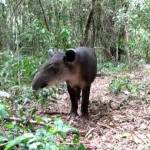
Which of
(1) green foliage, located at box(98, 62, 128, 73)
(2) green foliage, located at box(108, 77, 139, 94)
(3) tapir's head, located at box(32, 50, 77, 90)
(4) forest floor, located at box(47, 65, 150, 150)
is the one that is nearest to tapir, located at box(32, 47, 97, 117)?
(3) tapir's head, located at box(32, 50, 77, 90)

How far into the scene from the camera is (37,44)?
11.0m

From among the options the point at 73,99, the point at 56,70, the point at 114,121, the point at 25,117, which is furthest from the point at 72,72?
the point at 25,117

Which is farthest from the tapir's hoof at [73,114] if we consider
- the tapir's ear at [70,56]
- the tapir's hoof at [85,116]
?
the tapir's ear at [70,56]

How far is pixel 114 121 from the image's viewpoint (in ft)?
18.4

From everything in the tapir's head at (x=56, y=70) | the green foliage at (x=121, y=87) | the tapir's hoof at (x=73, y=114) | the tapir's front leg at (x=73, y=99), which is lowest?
the green foliage at (x=121, y=87)

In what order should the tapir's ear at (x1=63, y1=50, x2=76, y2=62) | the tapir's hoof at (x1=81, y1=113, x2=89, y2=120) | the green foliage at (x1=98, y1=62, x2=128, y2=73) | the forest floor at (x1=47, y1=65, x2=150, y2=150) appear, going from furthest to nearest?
the green foliage at (x1=98, y1=62, x2=128, y2=73) → the tapir's hoof at (x1=81, y1=113, x2=89, y2=120) → the tapir's ear at (x1=63, y1=50, x2=76, y2=62) → the forest floor at (x1=47, y1=65, x2=150, y2=150)

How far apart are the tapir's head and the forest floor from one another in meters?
0.57

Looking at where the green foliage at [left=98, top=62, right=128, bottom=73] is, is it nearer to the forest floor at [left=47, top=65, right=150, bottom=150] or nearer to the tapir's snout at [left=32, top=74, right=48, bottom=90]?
the forest floor at [left=47, top=65, right=150, bottom=150]

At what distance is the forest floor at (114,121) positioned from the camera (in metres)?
4.60

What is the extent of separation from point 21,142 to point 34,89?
264 centimetres

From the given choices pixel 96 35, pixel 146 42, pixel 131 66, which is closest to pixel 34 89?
pixel 131 66

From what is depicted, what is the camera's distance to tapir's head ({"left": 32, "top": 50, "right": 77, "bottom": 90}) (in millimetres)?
5574

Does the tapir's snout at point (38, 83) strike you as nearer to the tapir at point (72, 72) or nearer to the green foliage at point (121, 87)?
the tapir at point (72, 72)

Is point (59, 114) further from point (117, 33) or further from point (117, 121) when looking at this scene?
point (117, 33)
